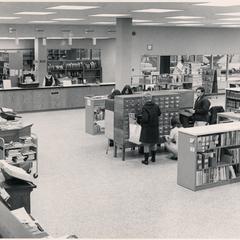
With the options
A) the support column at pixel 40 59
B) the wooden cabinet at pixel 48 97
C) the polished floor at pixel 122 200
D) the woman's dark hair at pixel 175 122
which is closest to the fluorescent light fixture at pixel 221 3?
the woman's dark hair at pixel 175 122

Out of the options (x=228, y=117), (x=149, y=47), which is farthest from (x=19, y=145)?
(x=149, y=47)

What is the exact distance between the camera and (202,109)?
11.5 m

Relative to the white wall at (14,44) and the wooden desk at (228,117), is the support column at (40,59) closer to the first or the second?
the white wall at (14,44)

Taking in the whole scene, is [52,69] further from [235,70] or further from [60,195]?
[60,195]

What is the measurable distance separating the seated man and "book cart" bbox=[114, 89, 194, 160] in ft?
0.47

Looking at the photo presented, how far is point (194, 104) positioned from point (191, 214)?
502 centimetres

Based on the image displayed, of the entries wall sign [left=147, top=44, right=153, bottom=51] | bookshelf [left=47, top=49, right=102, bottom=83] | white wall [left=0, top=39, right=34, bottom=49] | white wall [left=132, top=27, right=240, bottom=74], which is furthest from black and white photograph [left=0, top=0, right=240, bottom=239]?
white wall [left=0, top=39, right=34, bottom=49]

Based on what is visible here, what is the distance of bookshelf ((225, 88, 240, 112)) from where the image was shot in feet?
44.4

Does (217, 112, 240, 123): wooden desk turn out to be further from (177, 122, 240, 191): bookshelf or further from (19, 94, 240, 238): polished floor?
(19, 94, 240, 238): polished floor

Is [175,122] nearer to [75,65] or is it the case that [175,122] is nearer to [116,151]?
[116,151]

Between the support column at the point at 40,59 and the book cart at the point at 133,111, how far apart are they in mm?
9712

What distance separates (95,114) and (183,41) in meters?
9.97

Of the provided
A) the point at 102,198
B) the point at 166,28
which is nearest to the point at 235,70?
the point at 166,28

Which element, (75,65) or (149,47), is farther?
(75,65)
